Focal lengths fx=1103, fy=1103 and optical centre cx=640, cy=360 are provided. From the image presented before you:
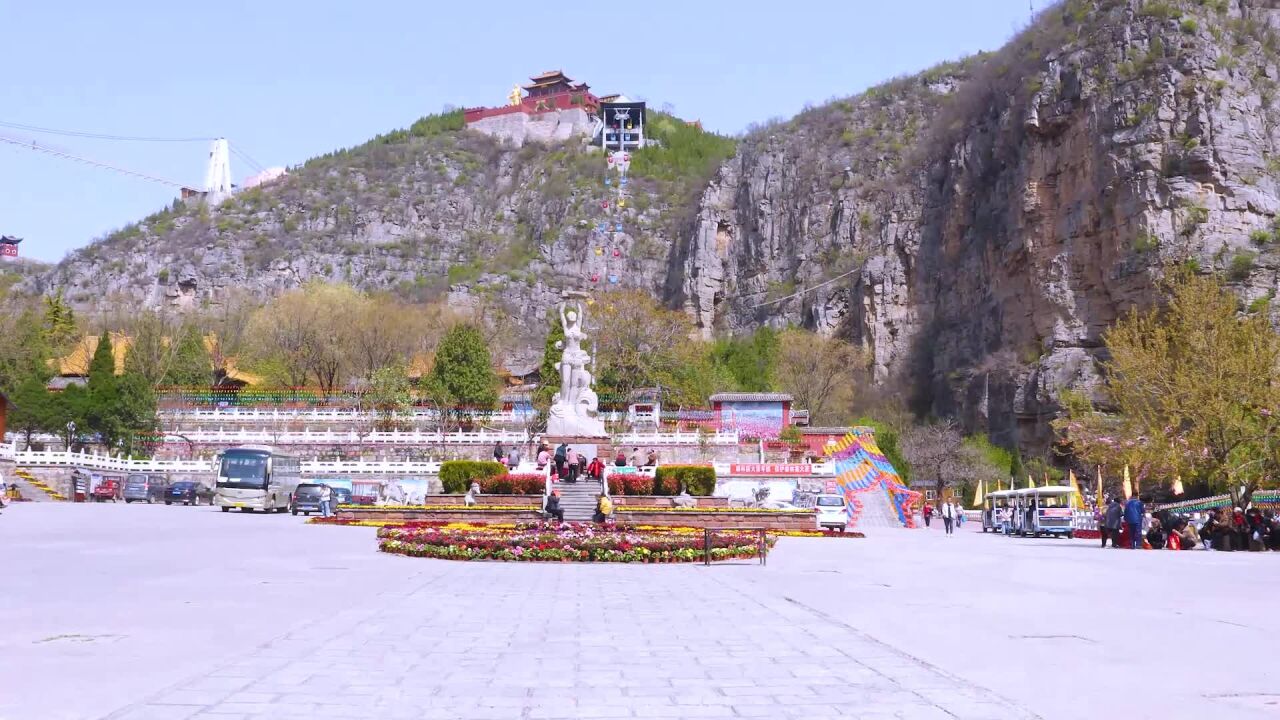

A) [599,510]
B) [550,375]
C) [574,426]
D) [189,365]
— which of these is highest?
[189,365]

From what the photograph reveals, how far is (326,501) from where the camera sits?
40.6m

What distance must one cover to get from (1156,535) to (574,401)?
68.2ft

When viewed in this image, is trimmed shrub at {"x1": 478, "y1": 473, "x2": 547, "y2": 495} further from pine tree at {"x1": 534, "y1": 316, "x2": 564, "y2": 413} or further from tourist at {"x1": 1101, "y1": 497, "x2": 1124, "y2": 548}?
pine tree at {"x1": 534, "y1": 316, "x2": 564, "y2": 413}

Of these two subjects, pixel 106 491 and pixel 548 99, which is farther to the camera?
pixel 548 99

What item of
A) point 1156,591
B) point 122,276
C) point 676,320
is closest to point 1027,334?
point 676,320

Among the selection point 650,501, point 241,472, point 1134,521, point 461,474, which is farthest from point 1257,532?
point 241,472

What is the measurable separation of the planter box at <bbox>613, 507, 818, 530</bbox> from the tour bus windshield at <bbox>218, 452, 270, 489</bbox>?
18.4m

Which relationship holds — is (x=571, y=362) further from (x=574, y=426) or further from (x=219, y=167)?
(x=219, y=167)

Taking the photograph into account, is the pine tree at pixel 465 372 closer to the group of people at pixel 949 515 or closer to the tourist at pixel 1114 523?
the group of people at pixel 949 515

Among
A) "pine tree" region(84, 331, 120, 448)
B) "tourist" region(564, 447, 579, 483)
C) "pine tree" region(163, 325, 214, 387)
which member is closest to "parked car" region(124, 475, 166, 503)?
"pine tree" region(84, 331, 120, 448)

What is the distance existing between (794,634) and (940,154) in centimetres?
9333

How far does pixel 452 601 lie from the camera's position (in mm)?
12781

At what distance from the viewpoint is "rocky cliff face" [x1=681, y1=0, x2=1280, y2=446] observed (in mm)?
65000

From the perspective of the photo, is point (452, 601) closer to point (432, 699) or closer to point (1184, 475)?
point (432, 699)
